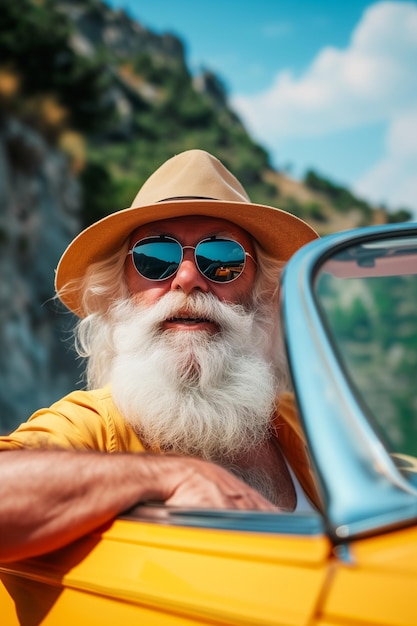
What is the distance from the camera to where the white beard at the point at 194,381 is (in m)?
2.03

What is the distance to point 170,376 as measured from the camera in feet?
6.99

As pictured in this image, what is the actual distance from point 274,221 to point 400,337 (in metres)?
1.25

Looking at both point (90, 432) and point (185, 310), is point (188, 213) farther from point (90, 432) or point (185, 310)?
point (90, 432)

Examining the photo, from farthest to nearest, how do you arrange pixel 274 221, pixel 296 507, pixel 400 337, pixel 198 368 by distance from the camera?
pixel 274 221 → pixel 198 368 → pixel 296 507 → pixel 400 337

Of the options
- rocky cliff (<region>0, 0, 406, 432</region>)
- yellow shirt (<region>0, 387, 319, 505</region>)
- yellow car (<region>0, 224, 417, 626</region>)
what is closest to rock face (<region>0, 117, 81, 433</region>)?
rocky cliff (<region>0, 0, 406, 432</region>)

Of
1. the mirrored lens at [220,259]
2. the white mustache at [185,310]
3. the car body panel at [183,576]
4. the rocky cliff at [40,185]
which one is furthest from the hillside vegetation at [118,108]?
the car body panel at [183,576]

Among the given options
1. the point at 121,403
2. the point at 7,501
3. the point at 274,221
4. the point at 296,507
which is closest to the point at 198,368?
A: the point at 121,403

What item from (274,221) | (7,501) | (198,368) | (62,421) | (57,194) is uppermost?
(57,194)

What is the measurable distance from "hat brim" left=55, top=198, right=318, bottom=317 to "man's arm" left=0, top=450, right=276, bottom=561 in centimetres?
109

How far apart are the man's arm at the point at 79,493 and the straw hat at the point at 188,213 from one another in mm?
1095

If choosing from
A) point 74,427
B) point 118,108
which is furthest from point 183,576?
point 118,108

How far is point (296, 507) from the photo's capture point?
1.90 metres

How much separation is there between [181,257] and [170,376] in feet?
1.34

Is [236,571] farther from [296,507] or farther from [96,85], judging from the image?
[96,85]
